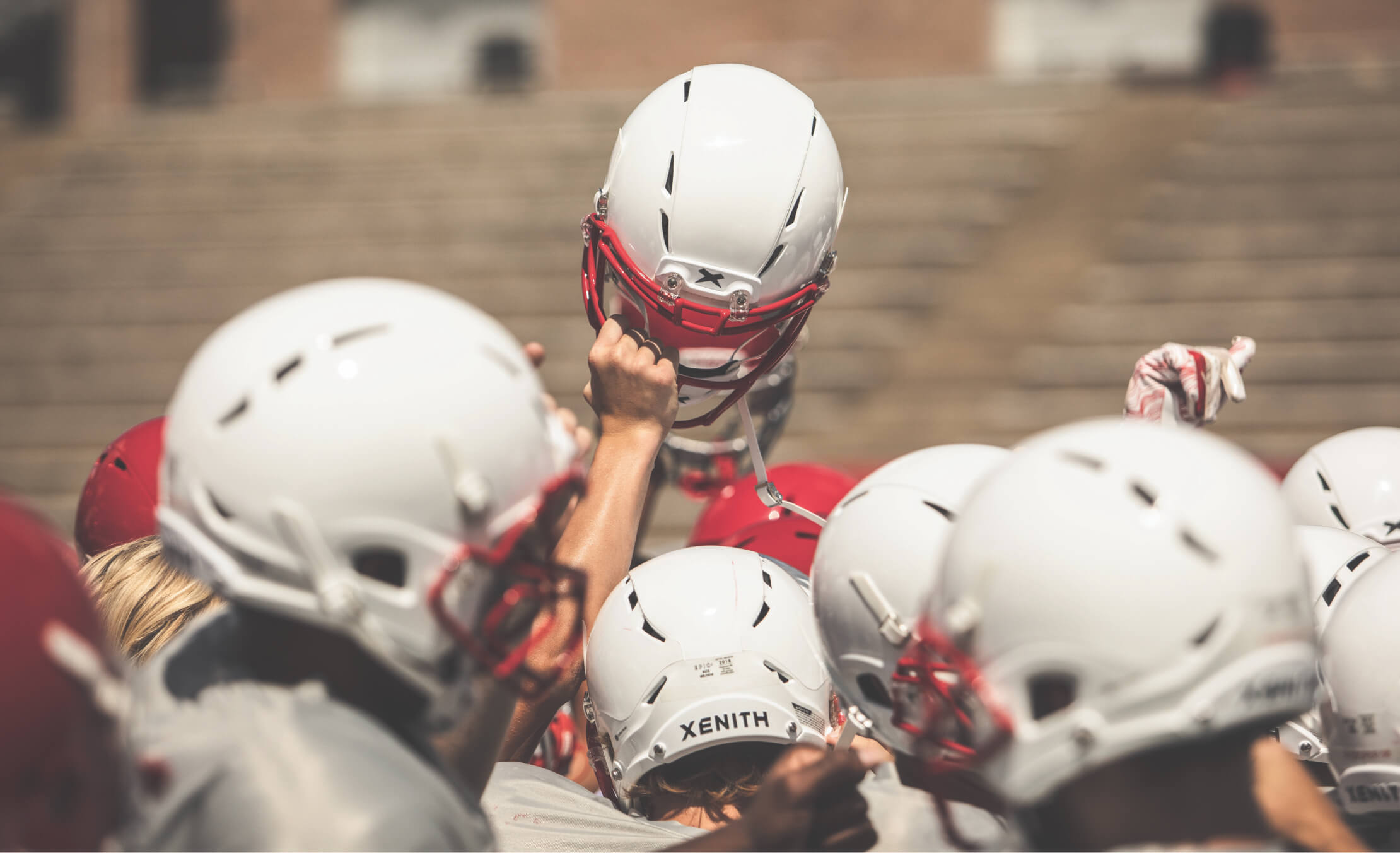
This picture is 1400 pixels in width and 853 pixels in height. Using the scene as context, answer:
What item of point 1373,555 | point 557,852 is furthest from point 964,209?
point 557,852

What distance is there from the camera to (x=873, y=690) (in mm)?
2049

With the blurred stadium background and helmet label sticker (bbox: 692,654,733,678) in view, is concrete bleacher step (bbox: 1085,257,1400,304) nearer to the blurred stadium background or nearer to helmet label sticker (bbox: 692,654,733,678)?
the blurred stadium background

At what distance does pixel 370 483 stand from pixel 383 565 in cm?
11

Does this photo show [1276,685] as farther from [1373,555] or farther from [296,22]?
[296,22]

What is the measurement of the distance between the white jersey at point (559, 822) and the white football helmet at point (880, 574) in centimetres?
44

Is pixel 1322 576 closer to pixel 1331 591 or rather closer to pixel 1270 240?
pixel 1331 591

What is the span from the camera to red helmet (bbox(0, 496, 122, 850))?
137 centimetres

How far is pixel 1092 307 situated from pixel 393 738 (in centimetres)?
1026

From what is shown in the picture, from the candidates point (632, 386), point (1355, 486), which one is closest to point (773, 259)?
point (632, 386)

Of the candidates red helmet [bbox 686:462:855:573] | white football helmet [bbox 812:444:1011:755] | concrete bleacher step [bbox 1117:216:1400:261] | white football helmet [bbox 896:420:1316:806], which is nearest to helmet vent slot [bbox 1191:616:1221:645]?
white football helmet [bbox 896:420:1316:806]

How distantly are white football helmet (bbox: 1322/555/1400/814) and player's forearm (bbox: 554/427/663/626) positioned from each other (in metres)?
1.25

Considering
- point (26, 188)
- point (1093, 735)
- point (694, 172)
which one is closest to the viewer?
point (1093, 735)

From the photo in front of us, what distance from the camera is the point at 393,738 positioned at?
1.69 metres

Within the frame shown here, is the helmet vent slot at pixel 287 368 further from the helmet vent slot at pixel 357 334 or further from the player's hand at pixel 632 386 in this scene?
the player's hand at pixel 632 386
